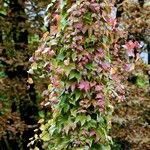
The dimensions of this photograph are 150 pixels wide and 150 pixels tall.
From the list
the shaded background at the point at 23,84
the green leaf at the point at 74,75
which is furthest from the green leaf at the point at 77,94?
the shaded background at the point at 23,84

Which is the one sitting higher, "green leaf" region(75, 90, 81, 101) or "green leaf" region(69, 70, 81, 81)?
"green leaf" region(69, 70, 81, 81)

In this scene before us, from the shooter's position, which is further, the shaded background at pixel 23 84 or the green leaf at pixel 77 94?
the shaded background at pixel 23 84

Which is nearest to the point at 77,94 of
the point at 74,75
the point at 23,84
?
the point at 74,75

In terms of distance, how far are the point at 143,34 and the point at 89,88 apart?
6213 mm

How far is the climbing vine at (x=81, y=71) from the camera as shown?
5152 mm

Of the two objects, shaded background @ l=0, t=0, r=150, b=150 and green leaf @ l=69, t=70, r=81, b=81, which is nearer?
green leaf @ l=69, t=70, r=81, b=81

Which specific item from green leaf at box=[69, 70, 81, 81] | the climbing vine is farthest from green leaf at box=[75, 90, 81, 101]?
green leaf at box=[69, 70, 81, 81]

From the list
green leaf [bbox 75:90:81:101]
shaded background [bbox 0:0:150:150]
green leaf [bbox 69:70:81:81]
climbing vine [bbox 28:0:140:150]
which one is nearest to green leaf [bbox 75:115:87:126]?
climbing vine [bbox 28:0:140:150]

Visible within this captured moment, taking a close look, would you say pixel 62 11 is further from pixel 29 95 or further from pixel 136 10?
pixel 29 95

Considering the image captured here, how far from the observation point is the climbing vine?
5.15 metres

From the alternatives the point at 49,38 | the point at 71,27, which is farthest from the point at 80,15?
the point at 49,38

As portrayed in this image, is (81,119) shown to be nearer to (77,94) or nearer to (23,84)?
(77,94)

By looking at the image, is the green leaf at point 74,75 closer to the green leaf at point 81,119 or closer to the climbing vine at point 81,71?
the climbing vine at point 81,71

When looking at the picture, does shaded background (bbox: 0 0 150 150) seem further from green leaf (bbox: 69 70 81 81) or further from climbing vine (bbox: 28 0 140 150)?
green leaf (bbox: 69 70 81 81)
